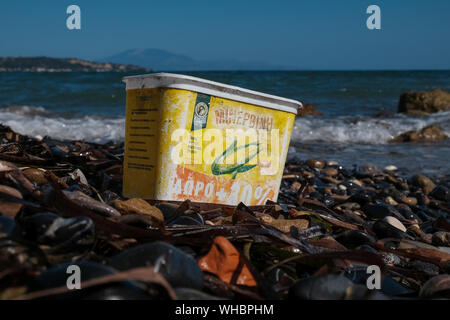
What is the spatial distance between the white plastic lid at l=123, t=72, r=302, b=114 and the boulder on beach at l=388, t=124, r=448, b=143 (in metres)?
6.47

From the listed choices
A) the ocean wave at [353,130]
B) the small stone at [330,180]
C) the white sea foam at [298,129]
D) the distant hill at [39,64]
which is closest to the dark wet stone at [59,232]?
the small stone at [330,180]

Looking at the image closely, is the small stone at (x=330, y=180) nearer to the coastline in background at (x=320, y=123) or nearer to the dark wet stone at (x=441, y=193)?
the dark wet stone at (x=441, y=193)

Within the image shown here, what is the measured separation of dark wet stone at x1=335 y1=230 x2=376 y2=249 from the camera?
6.55 feet

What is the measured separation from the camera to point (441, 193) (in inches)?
171

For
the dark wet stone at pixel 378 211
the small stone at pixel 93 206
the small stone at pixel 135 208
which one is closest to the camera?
the small stone at pixel 93 206

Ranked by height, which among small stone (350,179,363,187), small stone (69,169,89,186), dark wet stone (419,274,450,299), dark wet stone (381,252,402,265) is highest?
small stone (69,169,89,186)

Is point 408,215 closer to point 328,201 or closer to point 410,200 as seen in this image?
point 328,201

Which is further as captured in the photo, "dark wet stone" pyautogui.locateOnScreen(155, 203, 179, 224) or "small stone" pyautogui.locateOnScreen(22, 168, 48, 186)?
"small stone" pyautogui.locateOnScreen(22, 168, 48, 186)

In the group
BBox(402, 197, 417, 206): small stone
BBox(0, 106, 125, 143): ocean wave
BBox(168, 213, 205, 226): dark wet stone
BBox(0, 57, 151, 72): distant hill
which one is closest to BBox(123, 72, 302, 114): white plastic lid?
BBox(168, 213, 205, 226): dark wet stone

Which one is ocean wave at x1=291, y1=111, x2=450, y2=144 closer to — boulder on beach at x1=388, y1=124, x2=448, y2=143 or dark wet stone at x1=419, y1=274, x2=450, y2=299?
boulder on beach at x1=388, y1=124, x2=448, y2=143

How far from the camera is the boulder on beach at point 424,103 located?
42.0ft

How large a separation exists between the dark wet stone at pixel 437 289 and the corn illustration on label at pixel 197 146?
1252 millimetres

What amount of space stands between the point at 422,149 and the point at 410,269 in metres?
6.16

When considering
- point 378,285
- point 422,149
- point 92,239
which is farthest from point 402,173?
point 92,239
